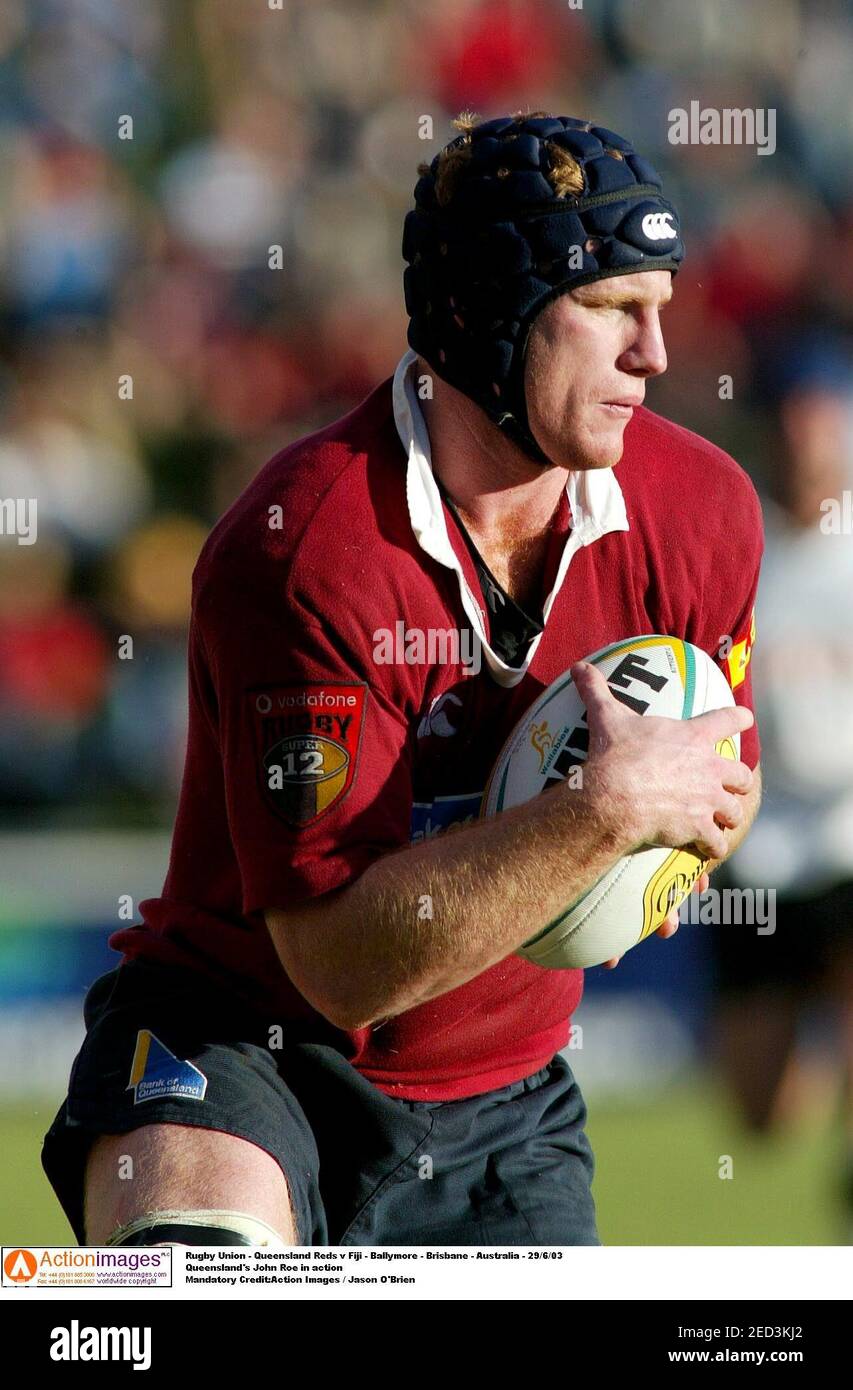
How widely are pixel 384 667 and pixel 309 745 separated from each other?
0.55ft

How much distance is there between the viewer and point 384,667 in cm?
263

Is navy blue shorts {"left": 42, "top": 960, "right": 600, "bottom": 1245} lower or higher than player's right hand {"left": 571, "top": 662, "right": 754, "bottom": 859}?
lower

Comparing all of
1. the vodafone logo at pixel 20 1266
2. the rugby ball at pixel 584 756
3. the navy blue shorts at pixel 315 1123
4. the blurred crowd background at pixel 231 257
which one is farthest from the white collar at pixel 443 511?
the blurred crowd background at pixel 231 257

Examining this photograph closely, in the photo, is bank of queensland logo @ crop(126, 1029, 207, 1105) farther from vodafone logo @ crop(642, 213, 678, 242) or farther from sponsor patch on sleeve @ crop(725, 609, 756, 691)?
vodafone logo @ crop(642, 213, 678, 242)

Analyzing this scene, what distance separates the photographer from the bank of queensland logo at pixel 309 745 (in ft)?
8.48

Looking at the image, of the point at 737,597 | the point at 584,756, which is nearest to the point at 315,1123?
the point at 584,756

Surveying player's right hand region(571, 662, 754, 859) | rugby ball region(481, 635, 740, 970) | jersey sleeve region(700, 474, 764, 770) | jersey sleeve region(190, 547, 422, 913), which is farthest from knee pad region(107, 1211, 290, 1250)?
jersey sleeve region(700, 474, 764, 770)

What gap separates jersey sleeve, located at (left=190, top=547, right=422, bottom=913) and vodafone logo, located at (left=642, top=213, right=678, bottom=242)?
0.79 meters

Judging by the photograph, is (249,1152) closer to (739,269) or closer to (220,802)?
(220,802)

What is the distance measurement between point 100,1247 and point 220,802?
0.73 metres

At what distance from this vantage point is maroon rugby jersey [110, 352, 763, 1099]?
2598 millimetres

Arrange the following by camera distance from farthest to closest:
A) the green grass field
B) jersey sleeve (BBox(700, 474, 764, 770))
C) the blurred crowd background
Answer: the blurred crowd background → the green grass field → jersey sleeve (BBox(700, 474, 764, 770))

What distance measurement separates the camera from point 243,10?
24.4ft

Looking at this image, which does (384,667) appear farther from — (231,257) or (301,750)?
(231,257)
